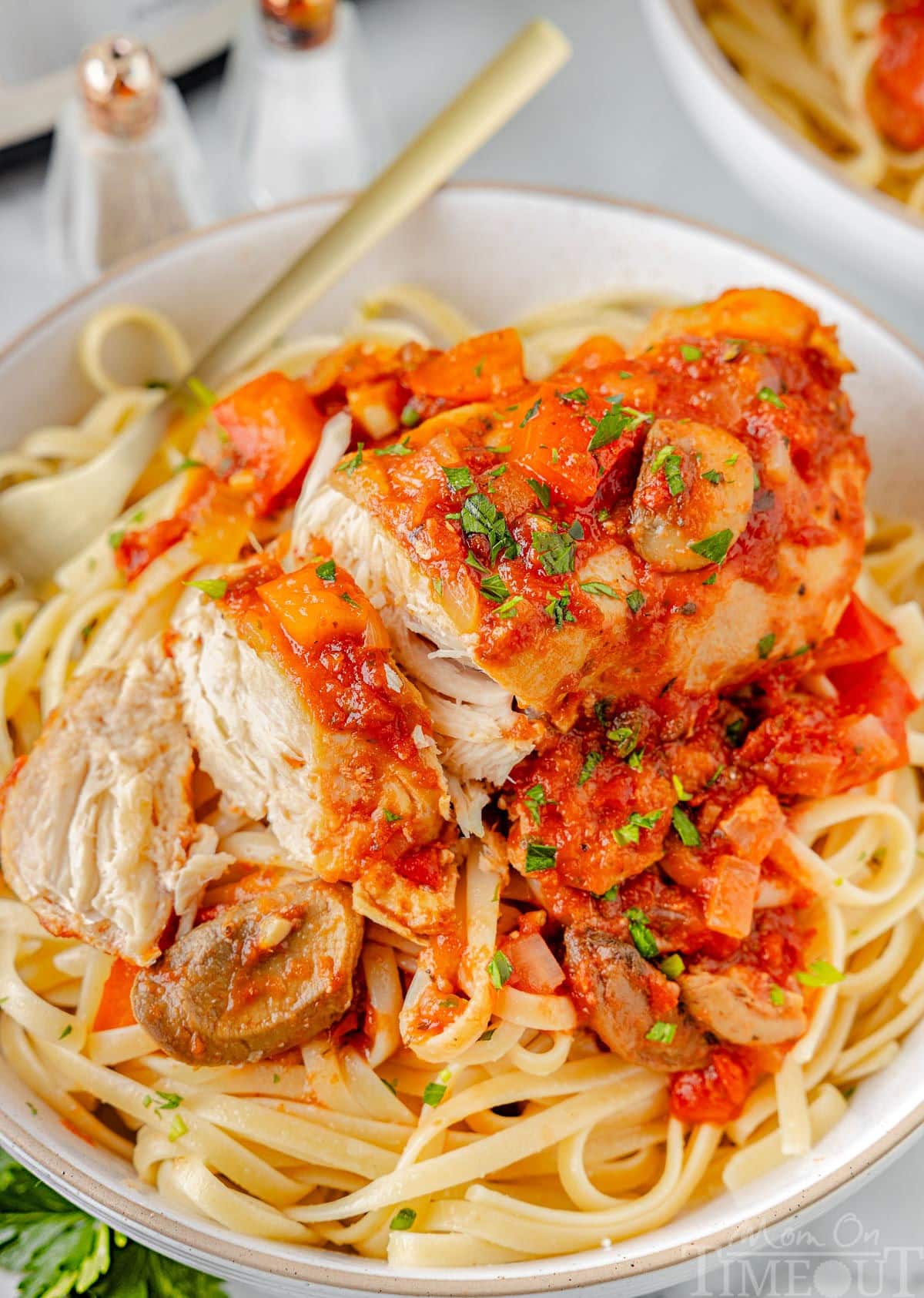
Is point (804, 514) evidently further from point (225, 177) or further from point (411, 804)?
point (225, 177)

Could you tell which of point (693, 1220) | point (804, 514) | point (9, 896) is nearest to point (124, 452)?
point (9, 896)

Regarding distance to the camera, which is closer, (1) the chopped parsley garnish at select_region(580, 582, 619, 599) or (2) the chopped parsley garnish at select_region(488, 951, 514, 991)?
(1) the chopped parsley garnish at select_region(580, 582, 619, 599)

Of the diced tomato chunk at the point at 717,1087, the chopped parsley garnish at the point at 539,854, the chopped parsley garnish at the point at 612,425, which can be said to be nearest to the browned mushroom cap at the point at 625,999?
the diced tomato chunk at the point at 717,1087

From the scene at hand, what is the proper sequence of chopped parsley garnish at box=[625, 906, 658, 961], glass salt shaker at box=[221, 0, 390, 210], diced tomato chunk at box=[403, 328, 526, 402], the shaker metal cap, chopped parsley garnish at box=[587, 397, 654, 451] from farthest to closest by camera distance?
glass salt shaker at box=[221, 0, 390, 210] < the shaker metal cap < diced tomato chunk at box=[403, 328, 526, 402] < chopped parsley garnish at box=[625, 906, 658, 961] < chopped parsley garnish at box=[587, 397, 654, 451]

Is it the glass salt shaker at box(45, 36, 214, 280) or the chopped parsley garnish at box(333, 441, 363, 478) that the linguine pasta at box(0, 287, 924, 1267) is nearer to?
the chopped parsley garnish at box(333, 441, 363, 478)

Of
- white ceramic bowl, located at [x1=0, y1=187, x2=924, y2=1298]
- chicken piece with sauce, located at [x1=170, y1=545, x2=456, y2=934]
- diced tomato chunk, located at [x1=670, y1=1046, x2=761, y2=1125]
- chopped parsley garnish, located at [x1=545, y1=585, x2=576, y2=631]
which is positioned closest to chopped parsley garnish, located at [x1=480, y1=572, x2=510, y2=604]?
chopped parsley garnish, located at [x1=545, y1=585, x2=576, y2=631]

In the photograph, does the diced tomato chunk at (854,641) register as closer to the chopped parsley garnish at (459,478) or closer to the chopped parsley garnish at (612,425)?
the chopped parsley garnish at (612,425)
